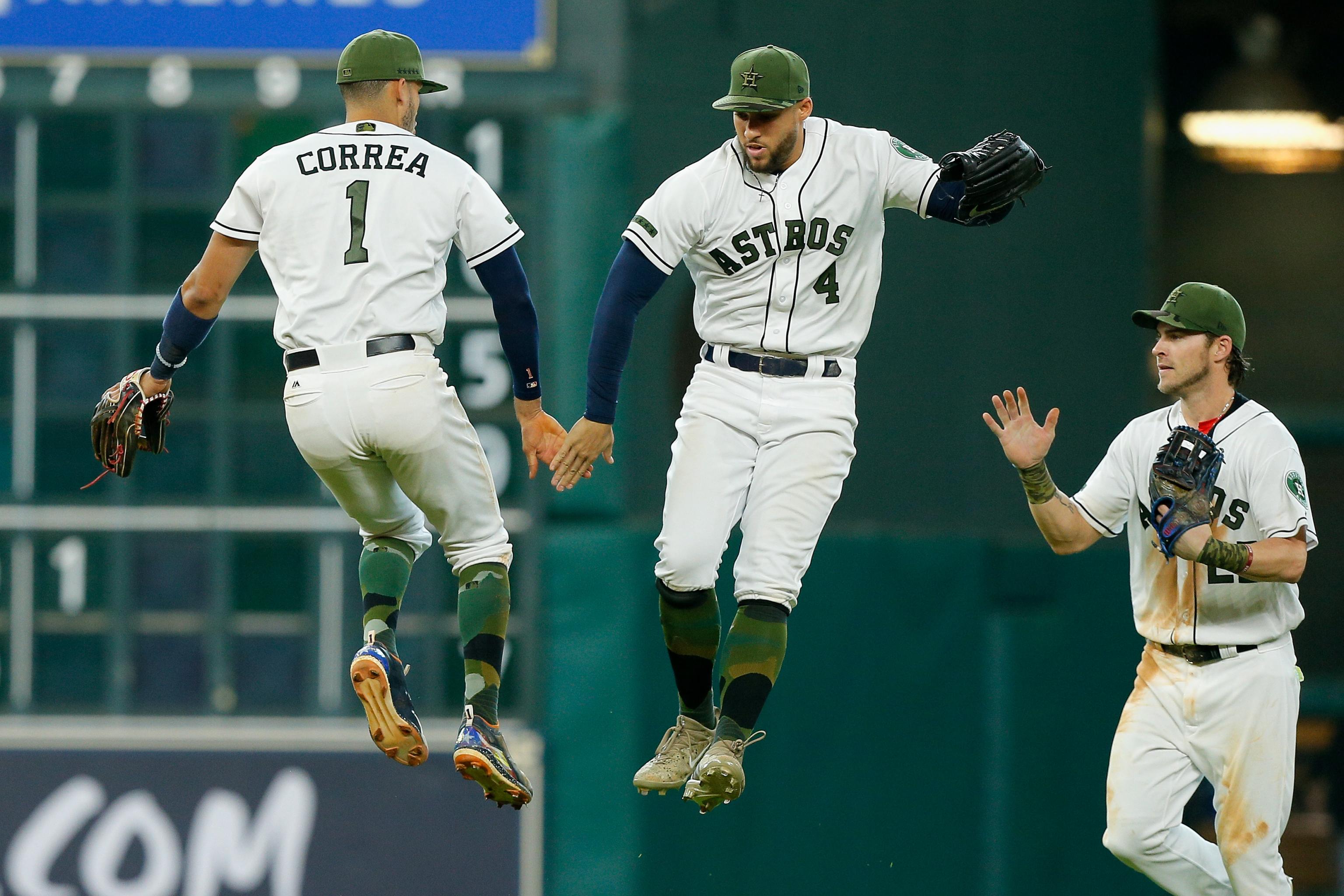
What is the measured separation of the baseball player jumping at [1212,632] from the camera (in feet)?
22.1

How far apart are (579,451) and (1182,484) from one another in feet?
6.11

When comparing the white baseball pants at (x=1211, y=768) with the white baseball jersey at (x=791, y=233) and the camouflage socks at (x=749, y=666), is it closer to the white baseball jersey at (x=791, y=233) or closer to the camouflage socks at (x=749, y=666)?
the camouflage socks at (x=749, y=666)

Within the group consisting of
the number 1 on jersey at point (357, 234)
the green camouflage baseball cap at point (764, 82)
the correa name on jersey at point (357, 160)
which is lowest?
the number 1 on jersey at point (357, 234)

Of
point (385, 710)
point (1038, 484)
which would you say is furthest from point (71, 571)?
point (1038, 484)

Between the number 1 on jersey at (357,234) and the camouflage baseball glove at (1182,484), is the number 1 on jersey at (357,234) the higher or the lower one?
the higher one

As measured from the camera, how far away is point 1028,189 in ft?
20.6

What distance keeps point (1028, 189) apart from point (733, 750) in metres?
1.90

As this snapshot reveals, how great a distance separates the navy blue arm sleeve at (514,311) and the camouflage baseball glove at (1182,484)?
1.95m

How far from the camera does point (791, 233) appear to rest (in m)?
6.39

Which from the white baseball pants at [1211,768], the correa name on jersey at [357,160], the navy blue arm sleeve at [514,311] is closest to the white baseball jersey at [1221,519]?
the white baseball pants at [1211,768]

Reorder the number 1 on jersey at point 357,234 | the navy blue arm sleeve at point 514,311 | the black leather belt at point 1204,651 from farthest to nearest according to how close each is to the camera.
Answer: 1. the black leather belt at point 1204,651
2. the navy blue arm sleeve at point 514,311
3. the number 1 on jersey at point 357,234

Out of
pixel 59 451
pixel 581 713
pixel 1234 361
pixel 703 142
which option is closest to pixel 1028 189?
pixel 1234 361

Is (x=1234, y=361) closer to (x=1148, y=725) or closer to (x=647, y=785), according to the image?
(x=1148, y=725)

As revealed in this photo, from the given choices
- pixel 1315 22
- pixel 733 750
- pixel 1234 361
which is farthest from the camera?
pixel 1315 22
